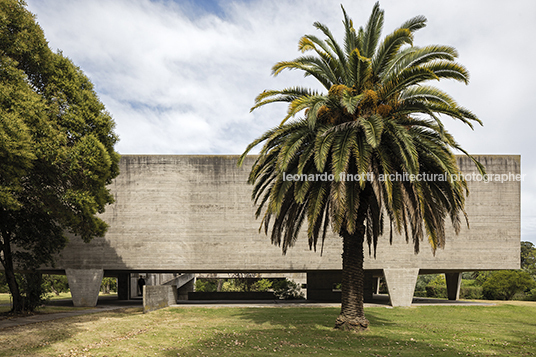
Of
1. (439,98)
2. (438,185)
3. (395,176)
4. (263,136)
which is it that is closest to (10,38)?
(263,136)

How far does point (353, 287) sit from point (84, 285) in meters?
19.1

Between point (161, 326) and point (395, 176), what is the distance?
12082mm

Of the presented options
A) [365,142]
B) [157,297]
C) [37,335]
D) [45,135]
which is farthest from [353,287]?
[45,135]

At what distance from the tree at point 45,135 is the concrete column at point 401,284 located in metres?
19.3

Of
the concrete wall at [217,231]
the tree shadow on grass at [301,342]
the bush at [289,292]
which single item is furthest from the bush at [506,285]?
the tree shadow on grass at [301,342]

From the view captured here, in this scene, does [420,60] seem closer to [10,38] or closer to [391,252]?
[391,252]

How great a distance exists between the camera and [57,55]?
18109 mm

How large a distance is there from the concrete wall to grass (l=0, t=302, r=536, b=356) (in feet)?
14.3

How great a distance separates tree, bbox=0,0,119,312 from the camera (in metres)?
14.3

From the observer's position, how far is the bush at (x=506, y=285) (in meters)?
34.8

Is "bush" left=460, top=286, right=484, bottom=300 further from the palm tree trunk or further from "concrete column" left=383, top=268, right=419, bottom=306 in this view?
the palm tree trunk

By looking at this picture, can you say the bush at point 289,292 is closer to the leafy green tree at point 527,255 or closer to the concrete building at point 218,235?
the concrete building at point 218,235

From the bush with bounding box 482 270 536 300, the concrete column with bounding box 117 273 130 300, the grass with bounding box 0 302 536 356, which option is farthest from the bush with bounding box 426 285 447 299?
the concrete column with bounding box 117 273 130 300

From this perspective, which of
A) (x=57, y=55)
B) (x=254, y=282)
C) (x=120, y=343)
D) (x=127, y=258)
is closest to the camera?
(x=120, y=343)
